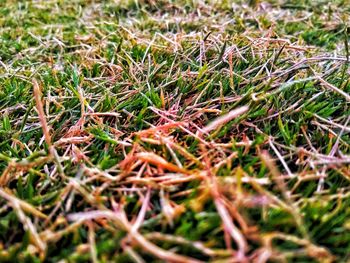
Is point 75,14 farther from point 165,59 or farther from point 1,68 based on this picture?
point 165,59

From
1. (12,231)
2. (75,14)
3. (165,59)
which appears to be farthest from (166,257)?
(75,14)

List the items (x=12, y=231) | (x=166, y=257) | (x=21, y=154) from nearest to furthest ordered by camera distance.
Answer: (x=166, y=257) < (x=12, y=231) < (x=21, y=154)

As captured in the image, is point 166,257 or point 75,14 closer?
point 166,257

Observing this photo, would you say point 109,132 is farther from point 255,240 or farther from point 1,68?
point 1,68

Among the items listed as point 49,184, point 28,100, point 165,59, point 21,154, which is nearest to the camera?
point 49,184

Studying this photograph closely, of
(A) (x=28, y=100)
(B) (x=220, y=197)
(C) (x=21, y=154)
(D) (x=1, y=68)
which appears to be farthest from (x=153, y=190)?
(D) (x=1, y=68)

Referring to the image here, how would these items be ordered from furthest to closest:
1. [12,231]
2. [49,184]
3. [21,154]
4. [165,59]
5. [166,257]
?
[165,59] < [21,154] < [49,184] < [12,231] < [166,257]
